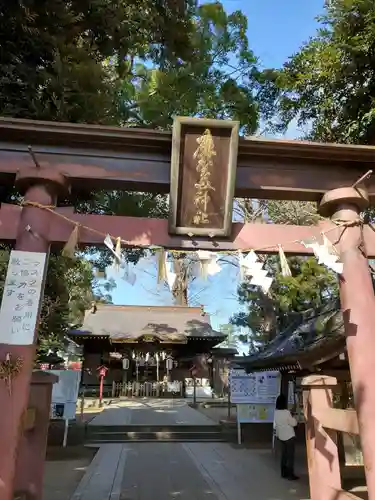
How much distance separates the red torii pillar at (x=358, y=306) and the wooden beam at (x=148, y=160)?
223 mm

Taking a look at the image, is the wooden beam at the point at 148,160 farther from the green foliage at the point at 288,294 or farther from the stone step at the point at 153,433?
the stone step at the point at 153,433

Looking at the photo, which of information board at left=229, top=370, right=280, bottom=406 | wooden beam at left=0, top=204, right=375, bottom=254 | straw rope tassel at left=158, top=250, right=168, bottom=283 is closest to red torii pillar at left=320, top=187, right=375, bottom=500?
wooden beam at left=0, top=204, right=375, bottom=254

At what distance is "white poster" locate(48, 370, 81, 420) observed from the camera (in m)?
10.3

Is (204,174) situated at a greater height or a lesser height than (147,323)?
lesser

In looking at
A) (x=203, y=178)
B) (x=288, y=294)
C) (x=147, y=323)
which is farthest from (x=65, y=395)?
(x=147, y=323)

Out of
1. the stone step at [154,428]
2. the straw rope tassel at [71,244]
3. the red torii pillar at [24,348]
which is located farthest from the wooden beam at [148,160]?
the stone step at [154,428]

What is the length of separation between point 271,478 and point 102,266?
781 centimetres

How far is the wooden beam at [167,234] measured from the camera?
3.79m

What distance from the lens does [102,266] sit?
42.8 feet

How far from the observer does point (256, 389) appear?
11031 mm

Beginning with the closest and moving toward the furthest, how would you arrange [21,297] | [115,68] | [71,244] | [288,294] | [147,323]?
[21,297], [71,244], [115,68], [288,294], [147,323]

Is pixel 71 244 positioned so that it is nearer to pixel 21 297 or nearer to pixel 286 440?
pixel 21 297

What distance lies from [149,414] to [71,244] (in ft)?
45.8

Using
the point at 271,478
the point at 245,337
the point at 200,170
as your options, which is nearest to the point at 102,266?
the point at 271,478
